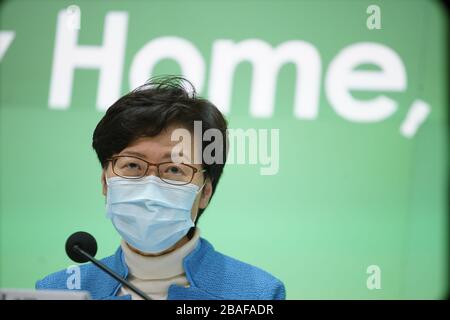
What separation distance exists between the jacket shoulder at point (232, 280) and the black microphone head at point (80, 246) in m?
0.31

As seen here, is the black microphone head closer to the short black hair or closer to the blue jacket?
the blue jacket

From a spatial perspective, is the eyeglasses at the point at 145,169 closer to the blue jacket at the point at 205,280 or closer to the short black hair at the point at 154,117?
the short black hair at the point at 154,117

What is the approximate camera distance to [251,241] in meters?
2.54

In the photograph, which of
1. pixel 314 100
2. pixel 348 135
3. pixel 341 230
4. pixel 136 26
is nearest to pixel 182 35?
pixel 136 26

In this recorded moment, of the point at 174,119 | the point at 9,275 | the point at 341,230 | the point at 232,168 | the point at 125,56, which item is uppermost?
the point at 125,56

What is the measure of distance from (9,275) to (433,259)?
1512 mm

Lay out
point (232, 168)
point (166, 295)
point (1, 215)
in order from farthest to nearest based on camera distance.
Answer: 1. point (1, 215)
2. point (232, 168)
3. point (166, 295)

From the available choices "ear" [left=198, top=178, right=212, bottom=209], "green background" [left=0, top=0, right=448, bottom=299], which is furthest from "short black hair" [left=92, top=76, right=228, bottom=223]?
"green background" [left=0, top=0, right=448, bottom=299]

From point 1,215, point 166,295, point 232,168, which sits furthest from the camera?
point 1,215

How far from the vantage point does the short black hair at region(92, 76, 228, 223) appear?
2.14 m

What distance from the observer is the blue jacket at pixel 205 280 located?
2113mm

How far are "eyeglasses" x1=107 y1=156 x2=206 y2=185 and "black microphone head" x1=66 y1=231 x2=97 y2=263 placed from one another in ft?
0.71

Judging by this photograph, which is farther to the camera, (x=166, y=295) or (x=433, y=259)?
(x=433, y=259)

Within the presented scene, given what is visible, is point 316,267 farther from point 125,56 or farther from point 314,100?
point 125,56
